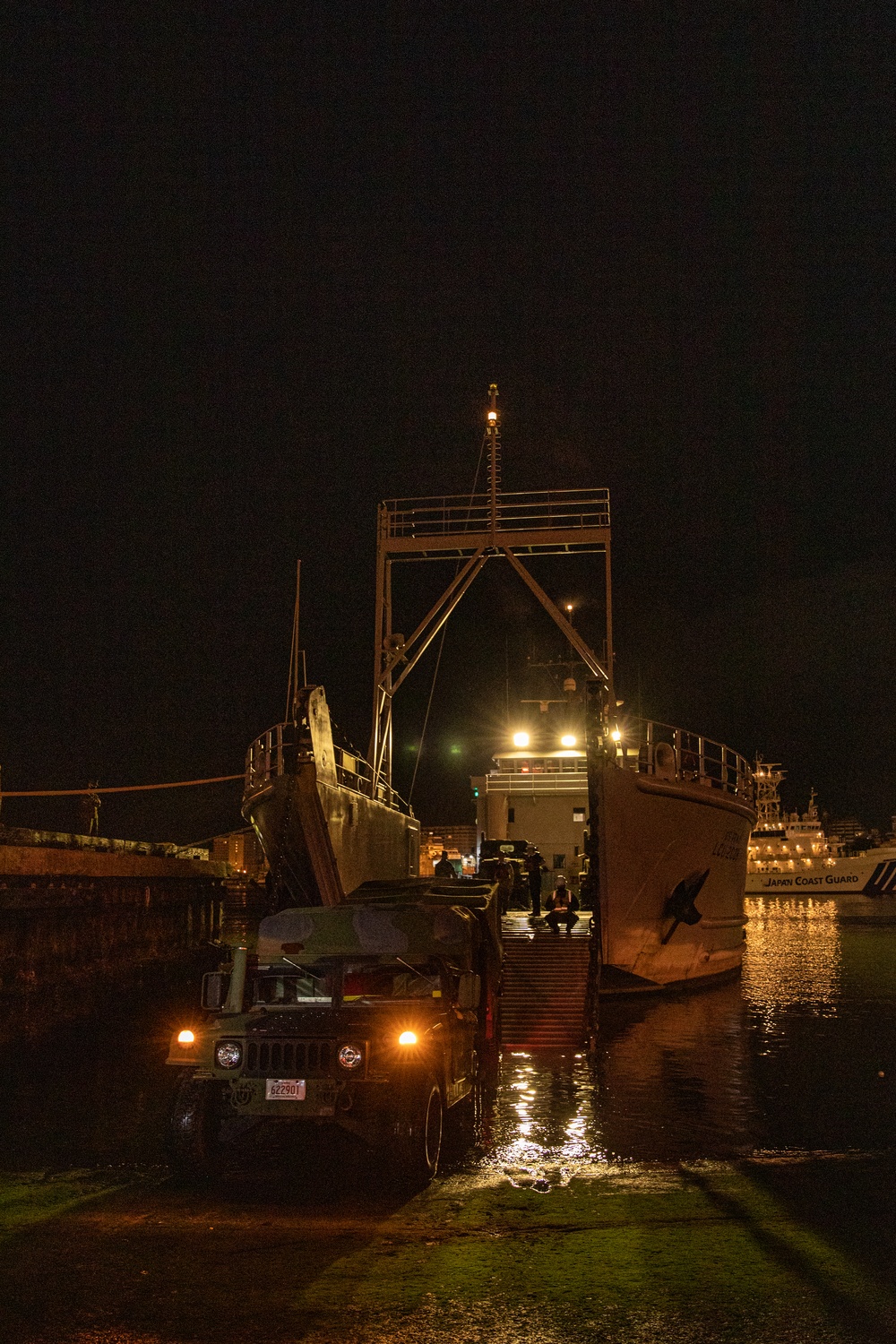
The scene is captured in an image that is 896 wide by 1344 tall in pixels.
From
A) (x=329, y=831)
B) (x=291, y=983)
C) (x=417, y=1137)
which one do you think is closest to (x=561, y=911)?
(x=329, y=831)

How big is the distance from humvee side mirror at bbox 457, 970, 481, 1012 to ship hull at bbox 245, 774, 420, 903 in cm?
699

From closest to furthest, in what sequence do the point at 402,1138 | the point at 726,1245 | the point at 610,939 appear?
the point at 726,1245
the point at 402,1138
the point at 610,939

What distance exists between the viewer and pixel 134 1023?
20172 millimetres

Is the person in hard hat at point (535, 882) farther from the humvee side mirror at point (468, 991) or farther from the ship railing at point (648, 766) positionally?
the humvee side mirror at point (468, 991)

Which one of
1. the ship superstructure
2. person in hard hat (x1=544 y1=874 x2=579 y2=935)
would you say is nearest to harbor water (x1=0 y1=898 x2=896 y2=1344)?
person in hard hat (x1=544 y1=874 x2=579 y2=935)

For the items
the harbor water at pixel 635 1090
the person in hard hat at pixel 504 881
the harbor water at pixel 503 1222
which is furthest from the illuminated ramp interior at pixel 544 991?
the harbor water at pixel 503 1222

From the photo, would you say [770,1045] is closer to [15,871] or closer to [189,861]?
[15,871]

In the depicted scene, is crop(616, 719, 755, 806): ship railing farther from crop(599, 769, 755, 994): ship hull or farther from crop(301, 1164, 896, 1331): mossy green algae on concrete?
crop(301, 1164, 896, 1331): mossy green algae on concrete

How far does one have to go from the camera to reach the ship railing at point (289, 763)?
17812 millimetres

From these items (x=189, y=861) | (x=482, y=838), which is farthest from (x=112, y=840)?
(x=482, y=838)

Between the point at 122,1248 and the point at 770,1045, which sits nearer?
the point at 122,1248

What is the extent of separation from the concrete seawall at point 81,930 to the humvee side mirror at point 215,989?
1036 centimetres

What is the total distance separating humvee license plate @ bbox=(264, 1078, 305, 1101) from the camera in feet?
26.0

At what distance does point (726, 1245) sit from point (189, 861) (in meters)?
29.3
